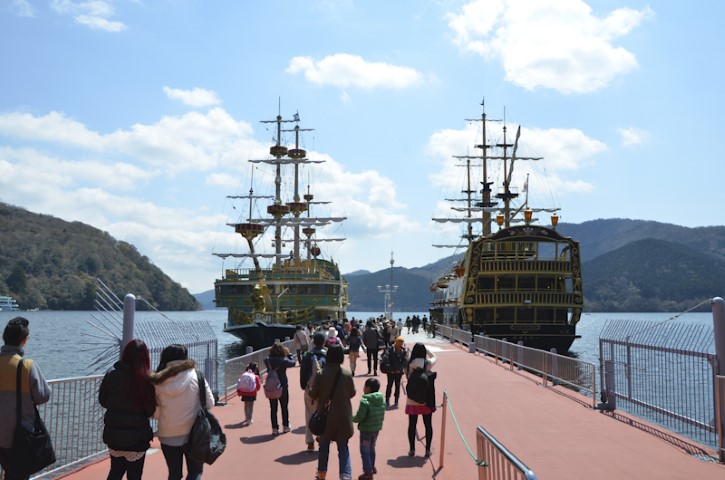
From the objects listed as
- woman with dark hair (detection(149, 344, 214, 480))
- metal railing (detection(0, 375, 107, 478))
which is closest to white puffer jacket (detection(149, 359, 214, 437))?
woman with dark hair (detection(149, 344, 214, 480))

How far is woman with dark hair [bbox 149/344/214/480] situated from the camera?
20.2 feet

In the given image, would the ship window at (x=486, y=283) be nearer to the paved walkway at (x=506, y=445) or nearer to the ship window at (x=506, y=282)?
the ship window at (x=506, y=282)

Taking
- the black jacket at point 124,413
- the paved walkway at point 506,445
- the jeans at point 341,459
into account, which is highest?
the black jacket at point 124,413

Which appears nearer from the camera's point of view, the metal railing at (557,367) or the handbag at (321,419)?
the handbag at (321,419)

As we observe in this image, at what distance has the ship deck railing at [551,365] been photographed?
16.2 metres

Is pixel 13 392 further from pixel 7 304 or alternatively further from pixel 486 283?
pixel 7 304

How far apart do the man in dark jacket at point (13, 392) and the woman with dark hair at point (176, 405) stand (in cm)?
93

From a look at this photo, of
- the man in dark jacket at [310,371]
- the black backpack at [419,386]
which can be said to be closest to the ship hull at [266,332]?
the man in dark jacket at [310,371]

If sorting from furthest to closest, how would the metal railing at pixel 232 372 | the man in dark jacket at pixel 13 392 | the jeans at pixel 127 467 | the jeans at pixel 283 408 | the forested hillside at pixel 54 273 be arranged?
the forested hillside at pixel 54 273 → the metal railing at pixel 232 372 → the jeans at pixel 283 408 → the jeans at pixel 127 467 → the man in dark jacket at pixel 13 392

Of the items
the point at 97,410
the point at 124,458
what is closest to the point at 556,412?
the point at 97,410

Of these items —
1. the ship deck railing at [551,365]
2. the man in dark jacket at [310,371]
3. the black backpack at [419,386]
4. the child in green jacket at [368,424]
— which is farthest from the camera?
the ship deck railing at [551,365]

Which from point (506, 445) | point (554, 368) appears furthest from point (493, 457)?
point (554, 368)

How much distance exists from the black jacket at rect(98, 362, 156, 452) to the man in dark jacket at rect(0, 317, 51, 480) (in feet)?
1.71

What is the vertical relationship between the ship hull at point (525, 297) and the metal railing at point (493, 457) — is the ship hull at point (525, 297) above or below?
above
